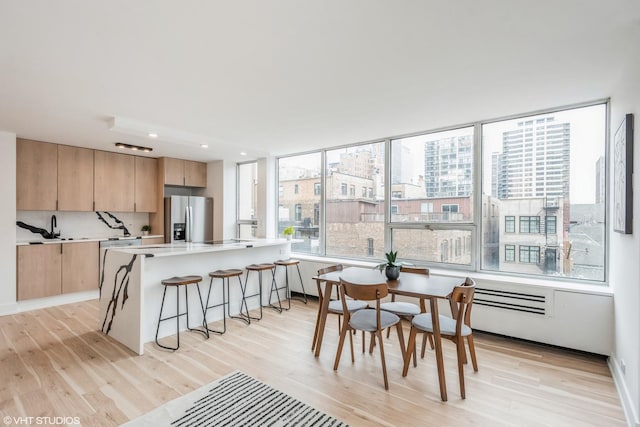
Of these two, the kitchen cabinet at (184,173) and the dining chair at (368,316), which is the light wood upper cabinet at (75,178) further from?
the dining chair at (368,316)

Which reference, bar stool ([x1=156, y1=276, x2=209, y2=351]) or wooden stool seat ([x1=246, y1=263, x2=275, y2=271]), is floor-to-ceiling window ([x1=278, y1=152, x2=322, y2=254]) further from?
bar stool ([x1=156, y1=276, x2=209, y2=351])

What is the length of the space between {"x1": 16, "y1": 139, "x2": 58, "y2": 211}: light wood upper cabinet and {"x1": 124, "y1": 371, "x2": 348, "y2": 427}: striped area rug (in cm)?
421

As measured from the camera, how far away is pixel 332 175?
214 inches

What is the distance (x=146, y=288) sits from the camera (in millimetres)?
3416

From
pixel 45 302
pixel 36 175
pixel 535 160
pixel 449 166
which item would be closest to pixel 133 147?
pixel 36 175

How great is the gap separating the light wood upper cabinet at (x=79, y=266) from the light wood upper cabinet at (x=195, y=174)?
1.89 m

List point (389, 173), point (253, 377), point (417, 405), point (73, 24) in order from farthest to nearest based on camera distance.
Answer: point (389, 173)
point (253, 377)
point (417, 405)
point (73, 24)

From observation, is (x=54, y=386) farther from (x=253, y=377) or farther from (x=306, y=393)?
(x=306, y=393)

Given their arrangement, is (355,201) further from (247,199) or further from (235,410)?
(235,410)

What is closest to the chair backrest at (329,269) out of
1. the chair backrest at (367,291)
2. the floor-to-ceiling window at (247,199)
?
the chair backrest at (367,291)

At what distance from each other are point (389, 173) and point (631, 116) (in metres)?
2.80

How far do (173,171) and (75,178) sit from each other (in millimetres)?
1484

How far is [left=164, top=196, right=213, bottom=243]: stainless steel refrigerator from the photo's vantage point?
5.84 meters

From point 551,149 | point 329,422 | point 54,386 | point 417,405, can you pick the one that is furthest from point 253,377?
point 551,149
